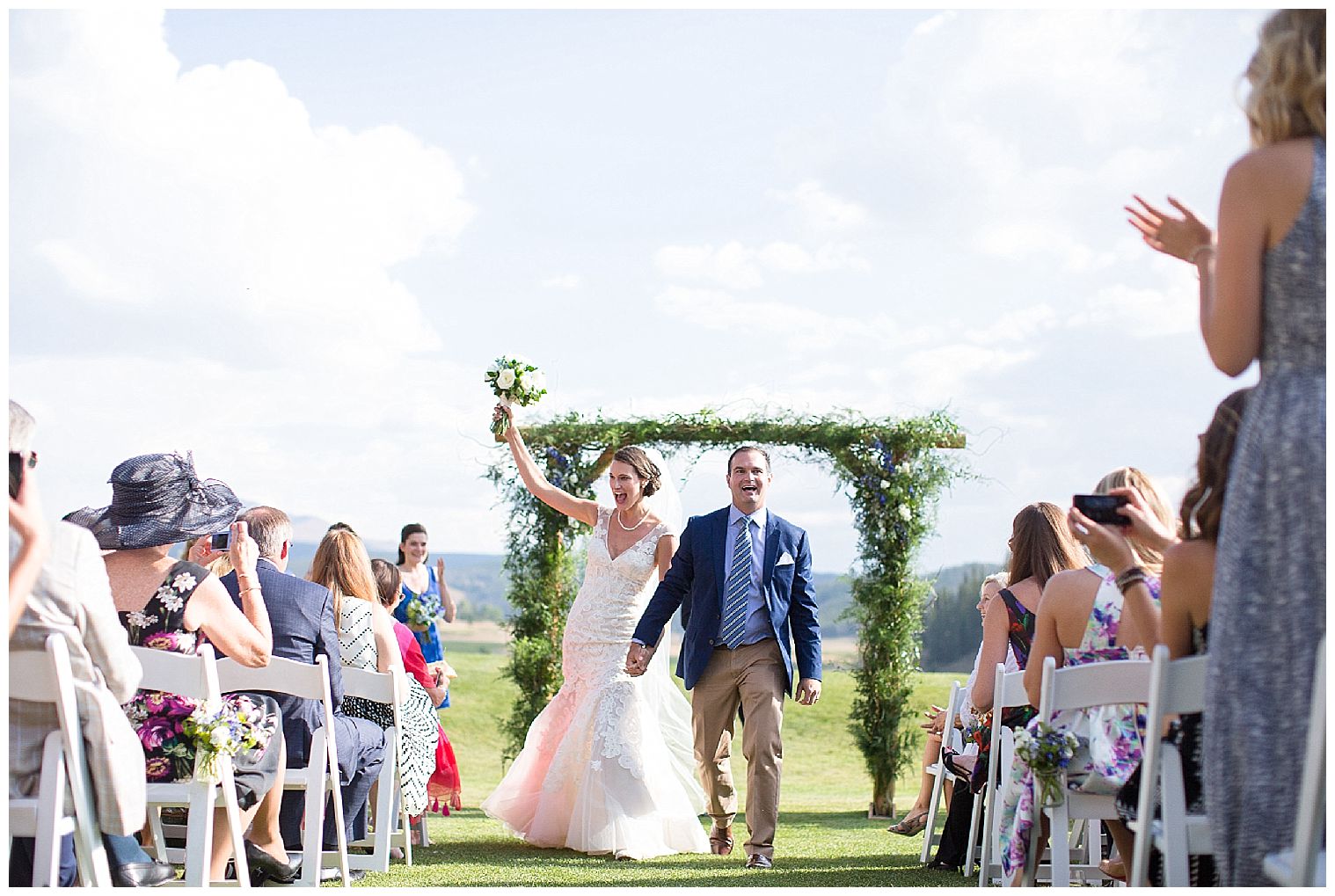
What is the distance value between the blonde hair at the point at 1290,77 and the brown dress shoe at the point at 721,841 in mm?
5200

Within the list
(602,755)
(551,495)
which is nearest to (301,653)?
(602,755)

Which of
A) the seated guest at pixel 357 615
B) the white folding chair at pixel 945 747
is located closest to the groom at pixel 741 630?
the white folding chair at pixel 945 747

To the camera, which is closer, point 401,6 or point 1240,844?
point 1240,844

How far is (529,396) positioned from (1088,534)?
14.7ft

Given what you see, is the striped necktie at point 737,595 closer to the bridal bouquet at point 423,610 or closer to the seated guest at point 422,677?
the seated guest at point 422,677

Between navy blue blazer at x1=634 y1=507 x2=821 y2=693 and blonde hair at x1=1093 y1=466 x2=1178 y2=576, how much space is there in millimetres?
2660

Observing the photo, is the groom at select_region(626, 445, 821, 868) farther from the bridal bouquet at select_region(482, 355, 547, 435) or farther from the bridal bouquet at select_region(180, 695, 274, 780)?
the bridal bouquet at select_region(180, 695, 274, 780)

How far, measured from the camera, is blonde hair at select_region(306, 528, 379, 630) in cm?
622

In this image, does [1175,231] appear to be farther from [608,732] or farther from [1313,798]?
[608,732]

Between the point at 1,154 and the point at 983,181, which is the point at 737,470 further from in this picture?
the point at 983,181

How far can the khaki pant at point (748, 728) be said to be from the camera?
21.3ft

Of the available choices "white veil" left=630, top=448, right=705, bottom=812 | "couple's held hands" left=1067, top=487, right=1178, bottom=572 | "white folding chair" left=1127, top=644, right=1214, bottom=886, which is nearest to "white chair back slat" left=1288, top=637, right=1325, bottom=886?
"white folding chair" left=1127, top=644, right=1214, bottom=886

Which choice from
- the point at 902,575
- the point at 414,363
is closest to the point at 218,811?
the point at 902,575

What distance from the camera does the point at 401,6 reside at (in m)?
3.26
